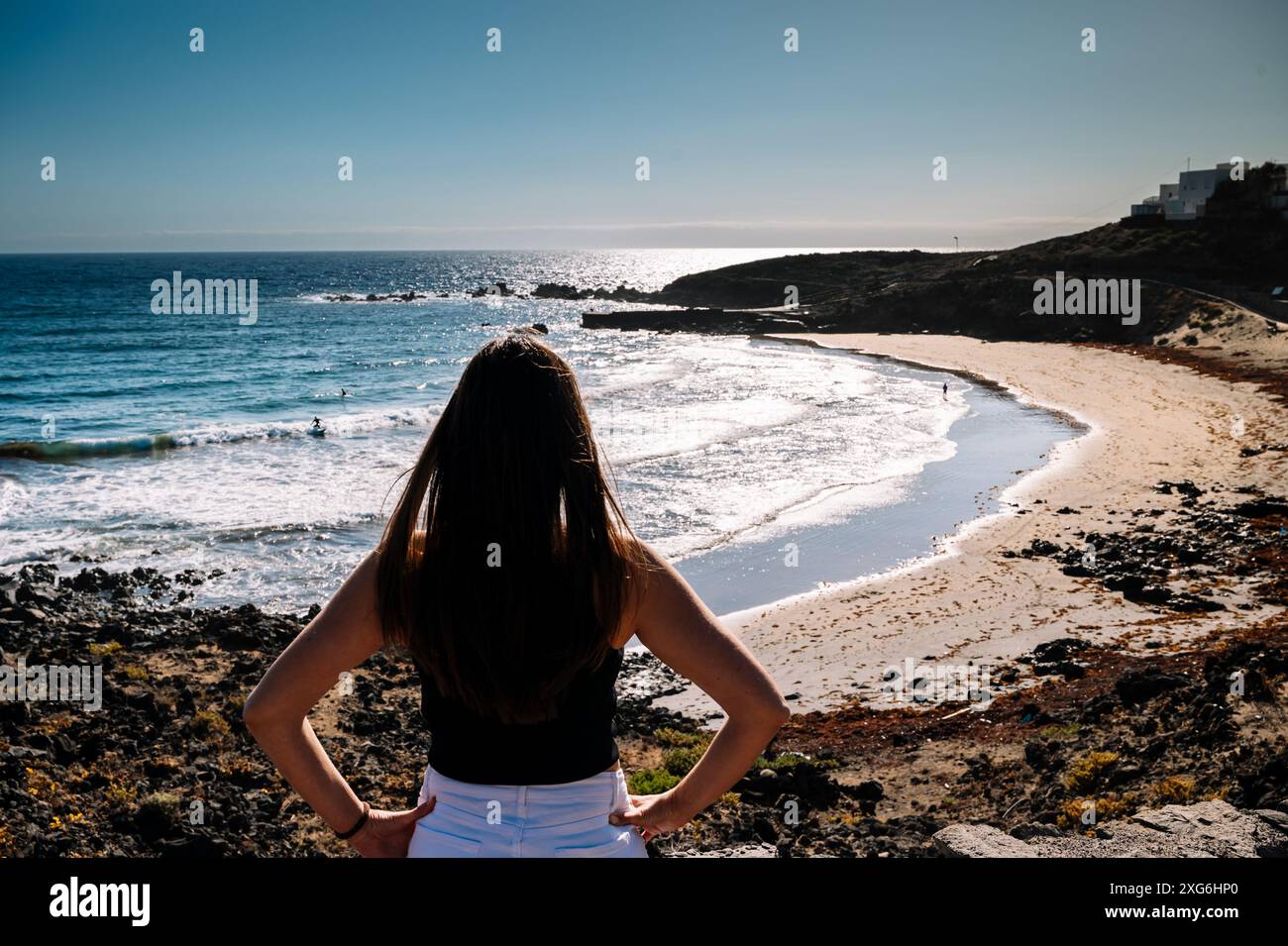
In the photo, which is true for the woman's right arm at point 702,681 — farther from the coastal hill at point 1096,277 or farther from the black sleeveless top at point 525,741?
the coastal hill at point 1096,277

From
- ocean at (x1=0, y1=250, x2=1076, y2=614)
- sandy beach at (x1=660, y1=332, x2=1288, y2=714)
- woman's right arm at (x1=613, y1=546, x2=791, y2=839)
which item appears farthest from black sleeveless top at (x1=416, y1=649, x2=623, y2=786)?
sandy beach at (x1=660, y1=332, x2=1288, y2=714)

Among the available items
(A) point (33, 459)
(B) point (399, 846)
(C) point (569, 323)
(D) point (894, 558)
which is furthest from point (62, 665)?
(C) point (569, 323)

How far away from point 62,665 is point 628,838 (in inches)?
368

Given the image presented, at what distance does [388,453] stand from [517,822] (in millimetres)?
23572

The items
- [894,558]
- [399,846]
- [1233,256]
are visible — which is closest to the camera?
[399,846]

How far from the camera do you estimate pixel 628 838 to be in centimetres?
188

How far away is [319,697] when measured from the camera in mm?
1913

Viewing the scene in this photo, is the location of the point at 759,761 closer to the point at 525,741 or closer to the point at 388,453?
the point at 525,741

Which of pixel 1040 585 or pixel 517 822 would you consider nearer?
pixel 517 822

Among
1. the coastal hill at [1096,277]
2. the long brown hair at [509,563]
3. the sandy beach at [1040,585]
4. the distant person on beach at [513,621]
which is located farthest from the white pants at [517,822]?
the coastal hill at [1096,277]

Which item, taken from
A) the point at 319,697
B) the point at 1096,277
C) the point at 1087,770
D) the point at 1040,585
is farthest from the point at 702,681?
the point at 1096,277

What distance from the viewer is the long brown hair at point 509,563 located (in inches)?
69.1
